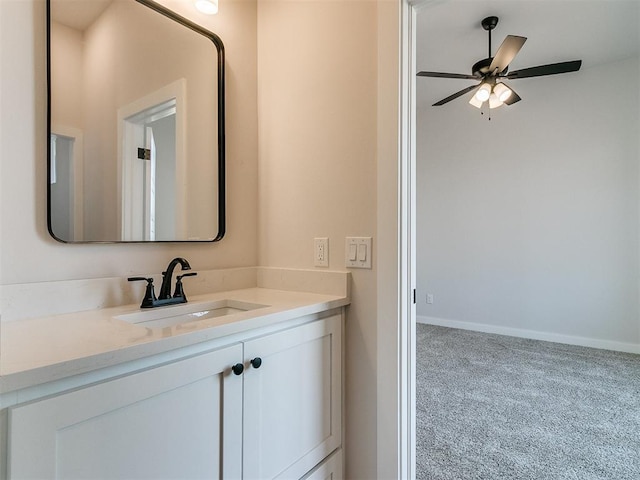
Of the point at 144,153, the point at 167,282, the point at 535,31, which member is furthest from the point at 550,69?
the point at 167,282

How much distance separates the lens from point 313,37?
4.94 feet

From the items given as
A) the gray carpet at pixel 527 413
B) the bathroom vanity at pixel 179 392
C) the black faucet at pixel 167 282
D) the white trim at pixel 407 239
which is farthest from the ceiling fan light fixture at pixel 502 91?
the black faucet at pixel 167 282

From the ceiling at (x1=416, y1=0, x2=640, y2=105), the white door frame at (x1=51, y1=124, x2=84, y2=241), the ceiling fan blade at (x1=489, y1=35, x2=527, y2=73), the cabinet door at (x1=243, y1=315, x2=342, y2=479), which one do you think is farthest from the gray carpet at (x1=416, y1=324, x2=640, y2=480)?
the ceiling at (x1=416, y1=0, x2=640, y2=105)

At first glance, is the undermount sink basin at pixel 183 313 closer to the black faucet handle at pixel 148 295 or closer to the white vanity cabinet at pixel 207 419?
the black faucet handle at pixel 148 295

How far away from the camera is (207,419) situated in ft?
2.95

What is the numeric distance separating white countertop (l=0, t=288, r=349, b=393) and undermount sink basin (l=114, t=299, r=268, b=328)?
0.02 meters

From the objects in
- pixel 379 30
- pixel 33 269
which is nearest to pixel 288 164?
pixel 379 30

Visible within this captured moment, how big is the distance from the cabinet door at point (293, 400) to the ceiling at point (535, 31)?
219 centimetres

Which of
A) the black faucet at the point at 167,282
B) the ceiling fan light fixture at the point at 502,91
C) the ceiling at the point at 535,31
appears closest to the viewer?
the black faucet at the point at 167,282

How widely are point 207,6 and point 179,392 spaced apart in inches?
59.6

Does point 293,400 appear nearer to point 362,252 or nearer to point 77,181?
point 362,252

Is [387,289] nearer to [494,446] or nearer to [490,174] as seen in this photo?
[494,446]

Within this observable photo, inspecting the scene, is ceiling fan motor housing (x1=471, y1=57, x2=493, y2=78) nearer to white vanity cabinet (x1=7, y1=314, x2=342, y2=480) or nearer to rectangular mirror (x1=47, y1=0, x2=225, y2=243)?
rectangular mirror (x1=47, y1=0, x2=225, y2=243)

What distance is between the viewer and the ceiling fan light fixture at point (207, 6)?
1.47 m
